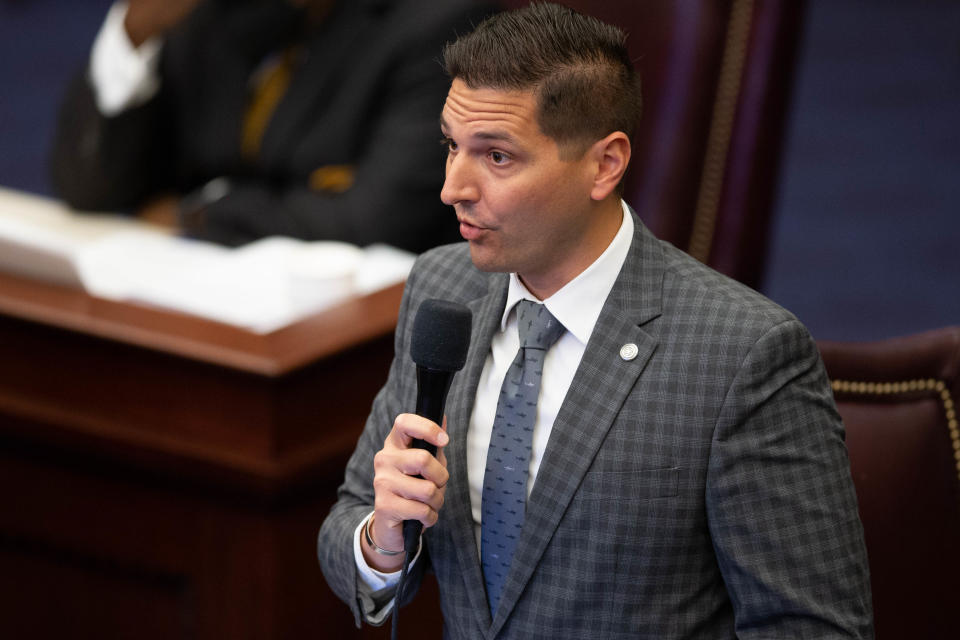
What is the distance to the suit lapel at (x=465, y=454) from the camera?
48.0 inches

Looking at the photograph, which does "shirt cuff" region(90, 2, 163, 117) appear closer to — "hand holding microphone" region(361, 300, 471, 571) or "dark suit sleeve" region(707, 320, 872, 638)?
"hand holding microphone" region(361, 300, 471, 571)

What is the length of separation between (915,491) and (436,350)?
2.11 ft

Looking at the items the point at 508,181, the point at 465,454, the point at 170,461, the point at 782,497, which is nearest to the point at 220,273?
the point at 170,461

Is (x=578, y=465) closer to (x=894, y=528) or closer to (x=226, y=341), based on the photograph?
(x=894, y=528)

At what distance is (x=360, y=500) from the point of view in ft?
4.46

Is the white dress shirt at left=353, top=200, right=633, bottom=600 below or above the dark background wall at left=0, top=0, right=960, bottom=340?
below

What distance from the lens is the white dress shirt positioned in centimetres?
119

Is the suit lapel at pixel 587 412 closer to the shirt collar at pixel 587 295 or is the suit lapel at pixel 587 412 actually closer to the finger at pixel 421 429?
the shirt collar at pixel 587 295

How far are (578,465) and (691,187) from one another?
131 centimetres

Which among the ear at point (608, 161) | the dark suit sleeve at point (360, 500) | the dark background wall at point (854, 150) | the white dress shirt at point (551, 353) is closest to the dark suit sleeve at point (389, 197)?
the dark background wall at point (854, 150)

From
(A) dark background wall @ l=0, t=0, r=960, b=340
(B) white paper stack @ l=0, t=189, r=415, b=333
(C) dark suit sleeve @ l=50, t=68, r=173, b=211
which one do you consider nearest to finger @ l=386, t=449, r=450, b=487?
(B) white paper stack @ l=0, t=189, r=415, b=333

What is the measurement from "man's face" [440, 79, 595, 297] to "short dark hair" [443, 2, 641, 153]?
0.01 metres

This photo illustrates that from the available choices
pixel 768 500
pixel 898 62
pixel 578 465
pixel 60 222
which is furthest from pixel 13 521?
pixel 898 62

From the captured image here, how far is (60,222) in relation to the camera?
108 inches
